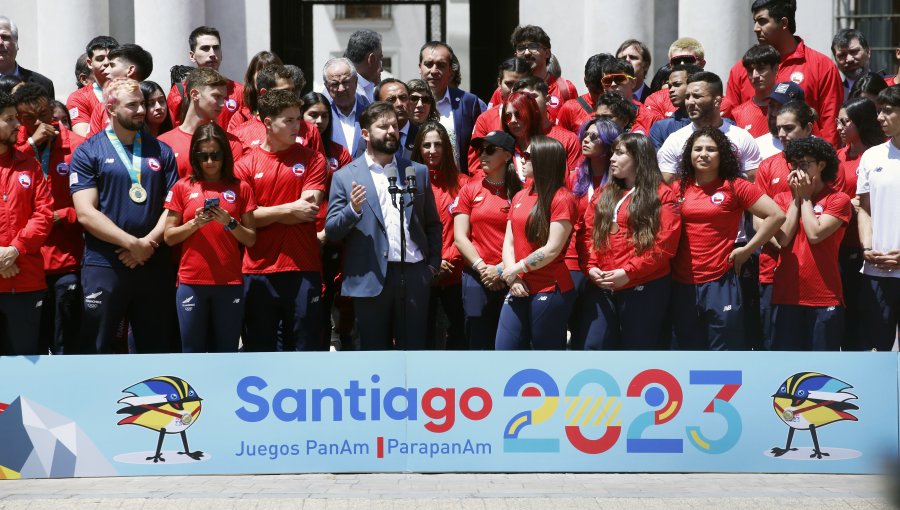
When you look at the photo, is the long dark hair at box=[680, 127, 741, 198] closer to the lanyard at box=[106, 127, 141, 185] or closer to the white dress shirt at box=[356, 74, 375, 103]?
the white dress shirt at box=[356, 74, 375, 103]

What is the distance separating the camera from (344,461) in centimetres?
702

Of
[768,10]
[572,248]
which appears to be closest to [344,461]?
[572,248]

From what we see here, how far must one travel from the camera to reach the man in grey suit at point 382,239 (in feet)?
25.4

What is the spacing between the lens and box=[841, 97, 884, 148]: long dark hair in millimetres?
8609

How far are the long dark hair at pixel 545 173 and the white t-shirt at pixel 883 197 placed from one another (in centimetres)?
217

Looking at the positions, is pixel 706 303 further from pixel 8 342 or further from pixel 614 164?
pixel 8 342

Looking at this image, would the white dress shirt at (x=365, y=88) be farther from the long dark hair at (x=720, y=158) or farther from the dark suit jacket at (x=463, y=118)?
the long dark hair at (x=720, y=158)

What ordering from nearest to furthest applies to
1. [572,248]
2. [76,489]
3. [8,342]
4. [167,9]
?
[76,489], [8,342], [572,248], [167,9]

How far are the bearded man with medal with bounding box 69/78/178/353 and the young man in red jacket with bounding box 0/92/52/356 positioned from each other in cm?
26

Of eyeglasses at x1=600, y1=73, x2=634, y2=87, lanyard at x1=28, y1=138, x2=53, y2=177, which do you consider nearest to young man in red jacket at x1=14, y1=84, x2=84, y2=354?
lanyard at x1=28, y1=138, x2=53, y2=177

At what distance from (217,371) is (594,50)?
733 cm

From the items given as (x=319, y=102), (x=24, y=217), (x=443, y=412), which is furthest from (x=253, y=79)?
(x=443, y=412)

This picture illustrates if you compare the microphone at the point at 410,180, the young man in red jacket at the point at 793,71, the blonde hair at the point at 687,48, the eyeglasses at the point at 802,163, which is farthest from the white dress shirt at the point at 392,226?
the blonde hair at the point at 687,48

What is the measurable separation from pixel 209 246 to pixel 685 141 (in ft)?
11.0
